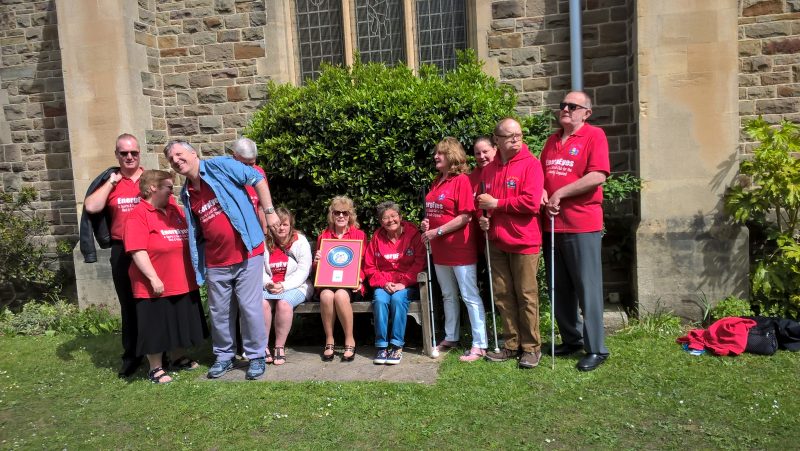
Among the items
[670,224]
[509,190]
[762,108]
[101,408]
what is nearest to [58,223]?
[101,408]

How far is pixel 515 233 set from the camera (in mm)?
4805

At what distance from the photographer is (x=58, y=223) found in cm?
864

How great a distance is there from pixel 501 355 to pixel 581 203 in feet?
4.61

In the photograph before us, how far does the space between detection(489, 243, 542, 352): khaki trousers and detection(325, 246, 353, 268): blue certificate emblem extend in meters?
1.27

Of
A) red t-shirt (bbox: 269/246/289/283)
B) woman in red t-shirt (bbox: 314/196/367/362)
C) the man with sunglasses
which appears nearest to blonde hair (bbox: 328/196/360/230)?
woman in red t-shirt (bbox: 314/196/367/362)

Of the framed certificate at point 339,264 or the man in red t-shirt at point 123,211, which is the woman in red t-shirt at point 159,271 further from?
the framed certificate at point 339,264

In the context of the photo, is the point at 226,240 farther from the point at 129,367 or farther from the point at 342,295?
the point at 129,367

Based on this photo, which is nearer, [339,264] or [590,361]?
[590,361]

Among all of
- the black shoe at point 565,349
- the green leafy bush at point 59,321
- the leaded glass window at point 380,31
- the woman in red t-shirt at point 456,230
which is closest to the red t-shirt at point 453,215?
the woman in red t-shirt at point 456,230

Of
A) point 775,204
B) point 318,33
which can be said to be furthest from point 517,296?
point 318,33

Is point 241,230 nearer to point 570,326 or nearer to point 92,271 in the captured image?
point 570,326

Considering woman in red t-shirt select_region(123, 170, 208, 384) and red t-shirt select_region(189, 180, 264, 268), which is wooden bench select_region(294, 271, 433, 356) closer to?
red t-shirt select_region(189, 180, 264, 268)

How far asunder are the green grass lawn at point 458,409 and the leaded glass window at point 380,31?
13.9ft

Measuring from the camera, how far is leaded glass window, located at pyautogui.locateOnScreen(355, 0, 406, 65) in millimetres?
7695
